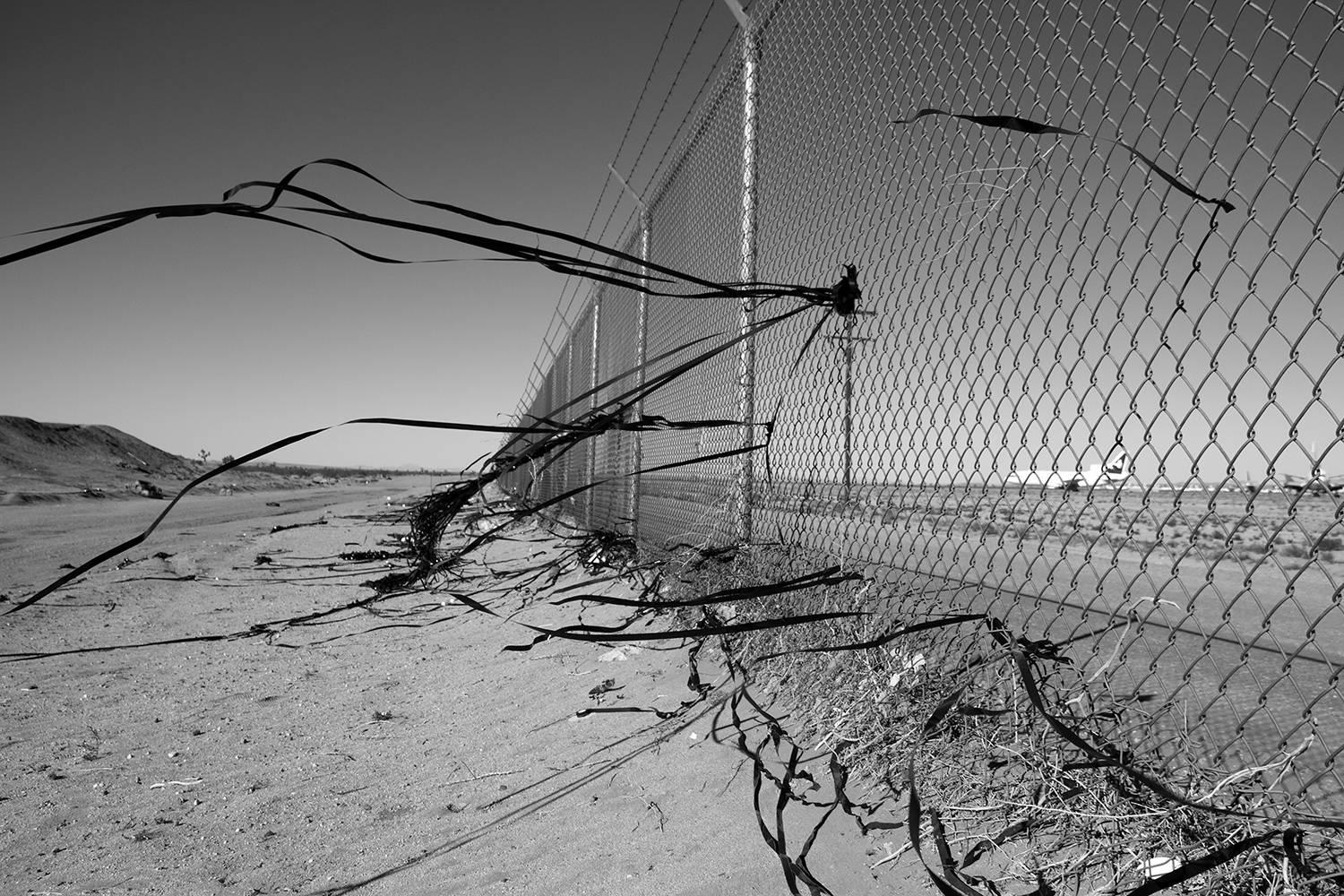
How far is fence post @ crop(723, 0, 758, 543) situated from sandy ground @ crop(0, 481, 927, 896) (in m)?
0.72

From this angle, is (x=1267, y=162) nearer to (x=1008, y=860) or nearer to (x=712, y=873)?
(x=1008, y=860)

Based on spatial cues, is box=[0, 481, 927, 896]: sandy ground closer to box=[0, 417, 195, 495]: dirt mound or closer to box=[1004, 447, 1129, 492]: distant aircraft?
box=[1004, 447, 1129, 492]: distant aircraft

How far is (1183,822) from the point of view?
1411mm

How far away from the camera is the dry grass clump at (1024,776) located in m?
1.33

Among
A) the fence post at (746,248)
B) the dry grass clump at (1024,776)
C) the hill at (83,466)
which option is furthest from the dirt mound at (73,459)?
the dry grass clump at (1024,776)

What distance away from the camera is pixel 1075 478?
5.86ft

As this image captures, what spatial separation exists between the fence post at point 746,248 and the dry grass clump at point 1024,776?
0.88 meters

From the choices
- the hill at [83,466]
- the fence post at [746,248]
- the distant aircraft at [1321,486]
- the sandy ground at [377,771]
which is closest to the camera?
the distant aircraft at [1321,486]

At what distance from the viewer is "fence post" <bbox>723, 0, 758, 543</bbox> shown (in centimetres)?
337

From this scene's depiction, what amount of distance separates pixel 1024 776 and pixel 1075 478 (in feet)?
2.10

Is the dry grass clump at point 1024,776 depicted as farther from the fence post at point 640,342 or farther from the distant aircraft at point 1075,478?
the fence post at point 640,342

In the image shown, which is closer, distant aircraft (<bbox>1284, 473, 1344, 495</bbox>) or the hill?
distant aircraft (<bbox>1284, 473, 1344, 495</bbox>)

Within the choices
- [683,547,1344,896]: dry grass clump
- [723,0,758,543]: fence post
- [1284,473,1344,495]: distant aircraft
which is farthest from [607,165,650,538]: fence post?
[1284,473,1344,495]: distant aircraft

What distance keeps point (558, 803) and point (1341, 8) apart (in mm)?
2366
